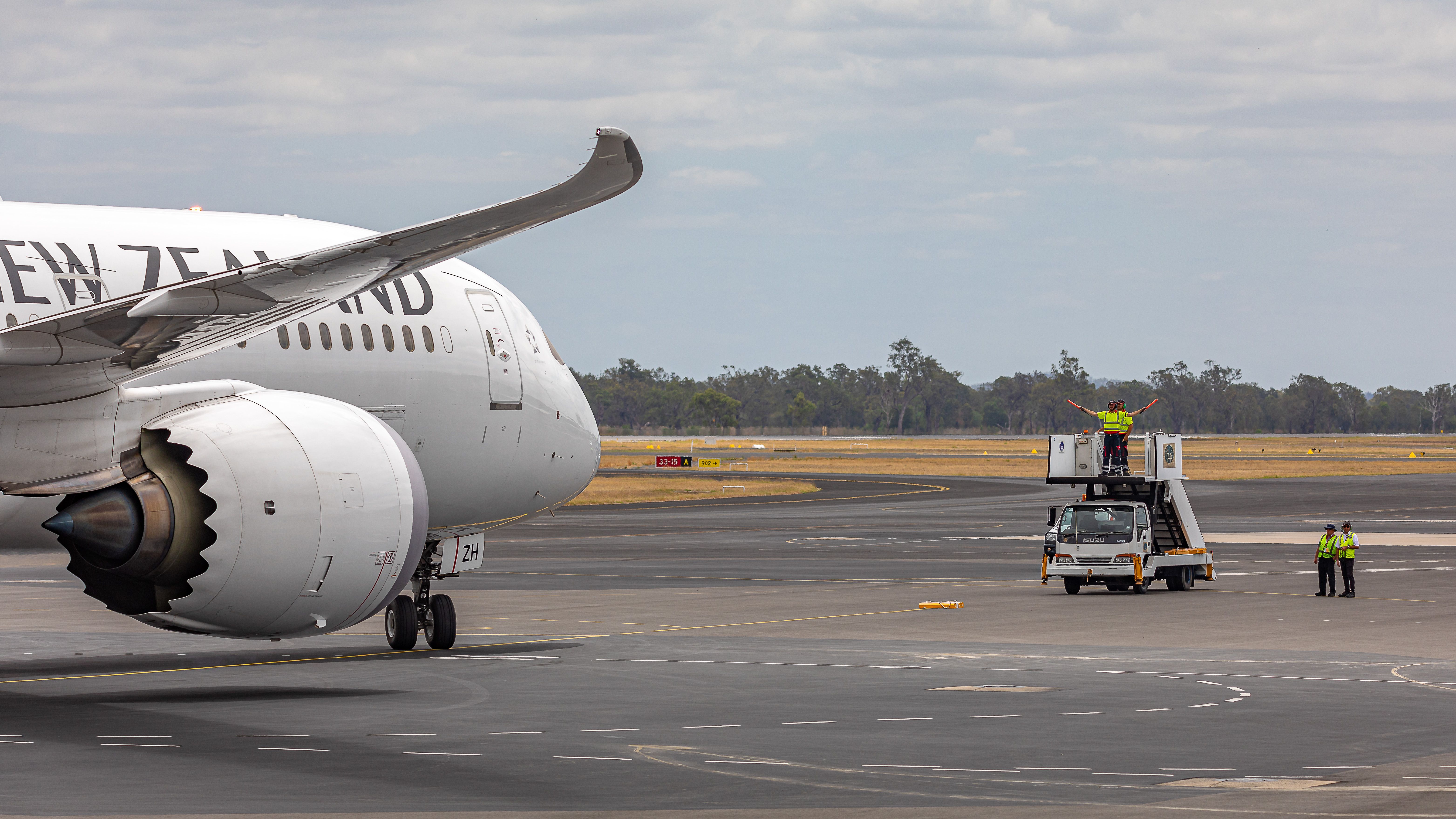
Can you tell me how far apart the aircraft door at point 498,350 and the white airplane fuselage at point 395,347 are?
0.02 metres

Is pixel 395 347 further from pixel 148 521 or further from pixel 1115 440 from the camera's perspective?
pixel 1115 440

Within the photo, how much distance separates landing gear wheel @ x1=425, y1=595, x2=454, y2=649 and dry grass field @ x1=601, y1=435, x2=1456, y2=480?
262ft

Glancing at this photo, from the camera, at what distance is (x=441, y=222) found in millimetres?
13094

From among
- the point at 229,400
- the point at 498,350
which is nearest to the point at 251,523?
the point at 229,400

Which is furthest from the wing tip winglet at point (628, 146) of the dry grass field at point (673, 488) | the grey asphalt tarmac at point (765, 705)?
the dry grass field at point (673, 488)

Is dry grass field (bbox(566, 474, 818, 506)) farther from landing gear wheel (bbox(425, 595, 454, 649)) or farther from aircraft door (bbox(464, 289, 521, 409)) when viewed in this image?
aircraft door (bbox(464, 289, 521, 409))

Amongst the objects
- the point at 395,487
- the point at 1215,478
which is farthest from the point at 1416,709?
the point at 1215,478

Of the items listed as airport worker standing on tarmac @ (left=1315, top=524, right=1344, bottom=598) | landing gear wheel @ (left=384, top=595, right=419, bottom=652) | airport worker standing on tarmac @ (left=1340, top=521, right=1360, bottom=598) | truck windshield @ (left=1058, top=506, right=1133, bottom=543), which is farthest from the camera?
truck windshield @ (left=1058, top=506, right=1133, bottom=543)

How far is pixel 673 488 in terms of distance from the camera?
90.7m

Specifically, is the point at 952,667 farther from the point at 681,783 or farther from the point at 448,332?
the point at 681,783

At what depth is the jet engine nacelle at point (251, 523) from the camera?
1513 cm

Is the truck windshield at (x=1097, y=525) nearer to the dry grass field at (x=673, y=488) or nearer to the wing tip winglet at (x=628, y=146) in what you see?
the wing tip winglet at (x=628, y=146)

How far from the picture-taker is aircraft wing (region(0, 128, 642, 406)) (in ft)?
42.0

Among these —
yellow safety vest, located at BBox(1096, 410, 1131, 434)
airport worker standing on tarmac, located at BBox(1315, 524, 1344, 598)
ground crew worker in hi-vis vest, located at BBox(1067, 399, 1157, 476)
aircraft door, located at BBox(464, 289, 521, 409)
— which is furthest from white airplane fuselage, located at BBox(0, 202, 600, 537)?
yellow safety vest, located at BBox(1096, 410, 1131, 434)
